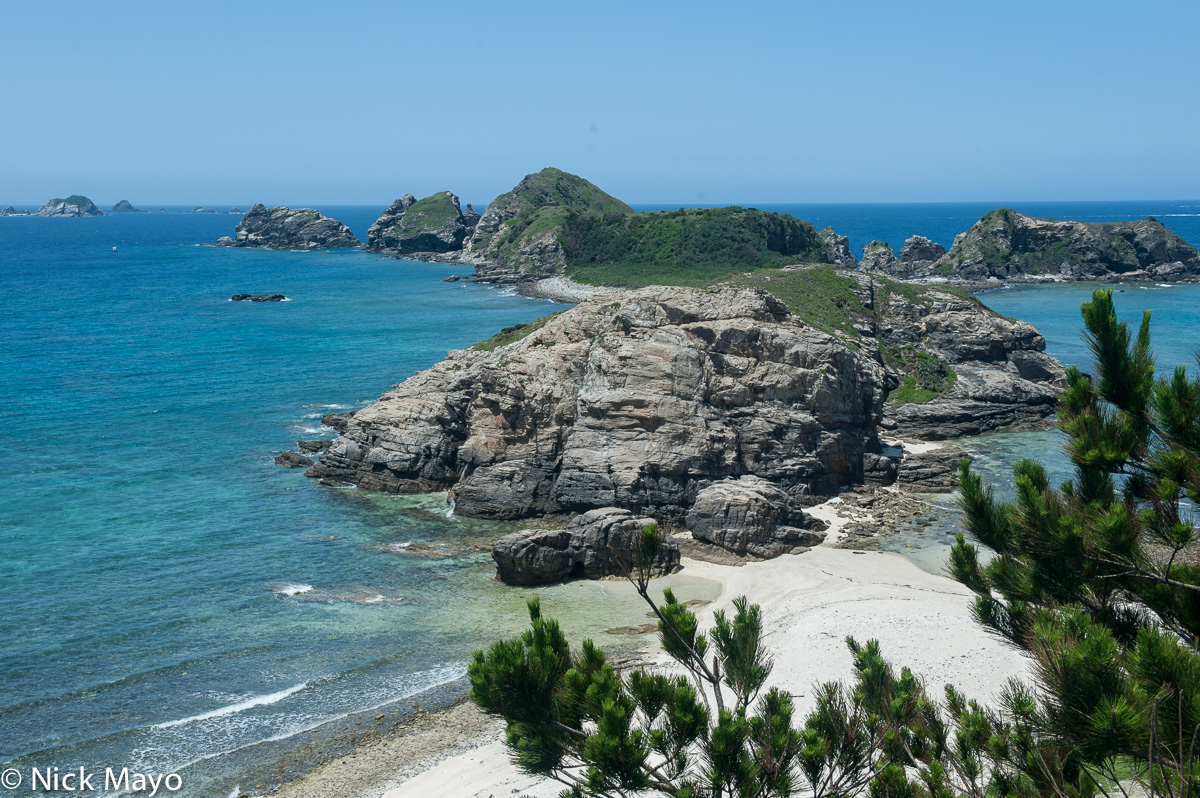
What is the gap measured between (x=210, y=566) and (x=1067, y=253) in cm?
10836

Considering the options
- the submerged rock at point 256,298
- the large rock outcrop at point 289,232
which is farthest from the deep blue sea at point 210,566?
the large rock outcrop at point 289,232

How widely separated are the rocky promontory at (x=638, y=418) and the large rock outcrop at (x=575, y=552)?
347 cm

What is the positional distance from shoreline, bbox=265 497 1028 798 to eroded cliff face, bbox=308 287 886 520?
4825mm

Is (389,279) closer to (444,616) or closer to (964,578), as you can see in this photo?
(444,616)

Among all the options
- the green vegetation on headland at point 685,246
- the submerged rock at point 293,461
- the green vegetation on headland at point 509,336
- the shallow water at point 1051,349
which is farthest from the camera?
the green vegetation on headland at point 685,246

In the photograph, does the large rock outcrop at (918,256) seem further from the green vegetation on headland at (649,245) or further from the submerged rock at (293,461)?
the submerged rock at (293,461)

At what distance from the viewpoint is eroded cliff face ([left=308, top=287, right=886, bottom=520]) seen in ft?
112

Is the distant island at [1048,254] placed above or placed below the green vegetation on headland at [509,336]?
above

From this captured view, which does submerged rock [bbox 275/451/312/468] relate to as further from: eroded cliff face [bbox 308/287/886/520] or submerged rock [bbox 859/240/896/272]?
submerged rock [bbox 859/240/896/272]

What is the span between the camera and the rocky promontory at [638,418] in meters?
33.9

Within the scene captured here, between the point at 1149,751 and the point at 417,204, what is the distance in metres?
167

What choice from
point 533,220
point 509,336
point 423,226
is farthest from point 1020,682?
point 423,226

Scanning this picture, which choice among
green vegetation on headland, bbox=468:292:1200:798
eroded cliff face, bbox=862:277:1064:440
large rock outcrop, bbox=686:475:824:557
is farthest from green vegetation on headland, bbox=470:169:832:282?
green vegetation on headland, bbox=468:292:1200:798

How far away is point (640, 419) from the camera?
113ft
